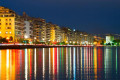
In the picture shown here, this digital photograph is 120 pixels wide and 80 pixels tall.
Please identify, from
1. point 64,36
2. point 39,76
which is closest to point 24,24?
point 64,36

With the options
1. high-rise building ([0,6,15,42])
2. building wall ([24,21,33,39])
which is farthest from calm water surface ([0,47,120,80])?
building wall ([24,21,33,39])

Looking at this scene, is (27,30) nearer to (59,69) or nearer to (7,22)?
(7,22)

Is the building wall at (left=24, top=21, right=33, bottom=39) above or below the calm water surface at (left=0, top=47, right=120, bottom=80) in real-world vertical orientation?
above

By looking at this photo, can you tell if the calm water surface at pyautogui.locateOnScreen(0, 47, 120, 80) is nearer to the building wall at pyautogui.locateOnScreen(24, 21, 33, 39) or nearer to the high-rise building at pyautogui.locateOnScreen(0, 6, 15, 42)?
the high-rise building at pyautogui.locateOnScreen(0, 6, 15, 42)

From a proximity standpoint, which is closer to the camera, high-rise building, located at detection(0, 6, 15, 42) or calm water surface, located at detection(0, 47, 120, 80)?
calm water surface, located at detection(0, 47, 120, 80)

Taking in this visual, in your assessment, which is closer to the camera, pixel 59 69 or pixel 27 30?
pixel 59 69

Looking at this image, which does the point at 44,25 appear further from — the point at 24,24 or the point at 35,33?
the point at 24,24

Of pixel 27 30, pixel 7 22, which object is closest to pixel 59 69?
pixel 7 22

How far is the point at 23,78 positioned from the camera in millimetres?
14523

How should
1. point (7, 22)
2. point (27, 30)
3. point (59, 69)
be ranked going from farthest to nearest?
1. point (27, 30)
2. point (7, 22)
3. point (59, 69)

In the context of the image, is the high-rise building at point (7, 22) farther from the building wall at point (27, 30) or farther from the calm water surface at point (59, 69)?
the calm water surface at point (59, 69)

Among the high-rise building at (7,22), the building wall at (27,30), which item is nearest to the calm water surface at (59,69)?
the high-rise building at (7,22)

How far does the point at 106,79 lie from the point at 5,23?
83601mm

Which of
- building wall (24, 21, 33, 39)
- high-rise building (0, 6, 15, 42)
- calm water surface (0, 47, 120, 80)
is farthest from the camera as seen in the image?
building wall (24, 21, 33, 39)
